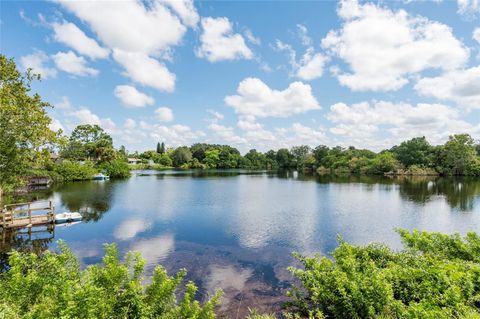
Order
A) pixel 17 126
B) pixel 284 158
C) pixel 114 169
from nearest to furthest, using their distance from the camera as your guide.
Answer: pixel 17 126, pixel 114 169, pixel 284 158

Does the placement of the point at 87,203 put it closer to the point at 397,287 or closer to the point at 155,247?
the point at 155,247

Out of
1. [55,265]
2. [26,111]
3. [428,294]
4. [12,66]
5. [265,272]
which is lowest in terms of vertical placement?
[265,272]

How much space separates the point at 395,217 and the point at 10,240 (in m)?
28.8

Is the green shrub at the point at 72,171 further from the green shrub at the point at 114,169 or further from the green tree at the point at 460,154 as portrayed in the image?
the green tree at the point at 460,154

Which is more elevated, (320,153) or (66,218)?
(320,153)

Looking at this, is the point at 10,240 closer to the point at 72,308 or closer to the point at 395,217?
the point at 72,308

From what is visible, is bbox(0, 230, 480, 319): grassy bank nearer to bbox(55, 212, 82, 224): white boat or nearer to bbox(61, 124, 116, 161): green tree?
bbox(55, 212, 82, 224): white boat

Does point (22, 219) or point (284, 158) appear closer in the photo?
point (22, 219)

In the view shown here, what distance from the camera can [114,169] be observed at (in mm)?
59594

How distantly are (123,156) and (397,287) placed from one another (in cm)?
8652

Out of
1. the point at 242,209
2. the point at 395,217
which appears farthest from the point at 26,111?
the point at 395,217

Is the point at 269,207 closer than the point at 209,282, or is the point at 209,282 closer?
the point at 209,282

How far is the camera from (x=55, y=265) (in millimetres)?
6641

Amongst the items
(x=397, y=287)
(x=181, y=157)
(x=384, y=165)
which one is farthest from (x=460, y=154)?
(x=181, y=157)
